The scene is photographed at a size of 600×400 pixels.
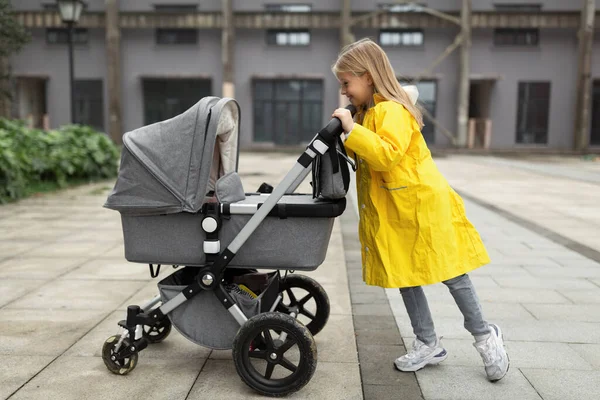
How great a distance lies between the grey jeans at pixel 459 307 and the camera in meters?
3.14

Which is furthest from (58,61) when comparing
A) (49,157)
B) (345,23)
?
(49,157)

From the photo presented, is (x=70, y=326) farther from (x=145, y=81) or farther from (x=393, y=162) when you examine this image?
(x=145, y=81)

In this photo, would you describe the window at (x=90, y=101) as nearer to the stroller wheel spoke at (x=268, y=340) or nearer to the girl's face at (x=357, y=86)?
the girl's face at (x=357, y=86)

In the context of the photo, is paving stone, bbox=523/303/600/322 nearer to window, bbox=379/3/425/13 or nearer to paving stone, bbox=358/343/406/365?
paving stone, bbox=358/343/406/365

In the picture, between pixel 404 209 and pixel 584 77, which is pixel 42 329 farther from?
pixel 584 77

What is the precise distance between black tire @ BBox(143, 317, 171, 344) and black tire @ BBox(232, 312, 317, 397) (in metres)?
0.78

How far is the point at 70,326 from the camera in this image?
3936mm

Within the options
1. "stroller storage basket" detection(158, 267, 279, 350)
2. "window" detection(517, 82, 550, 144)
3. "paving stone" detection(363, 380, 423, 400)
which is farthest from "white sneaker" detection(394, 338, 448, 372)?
"window" detection(517, 82, 550, 144)

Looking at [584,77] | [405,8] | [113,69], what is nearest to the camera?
[584,77]

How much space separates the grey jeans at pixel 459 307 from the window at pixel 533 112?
27.8 m

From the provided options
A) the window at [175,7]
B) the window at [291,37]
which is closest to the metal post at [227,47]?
the window at [291,37]

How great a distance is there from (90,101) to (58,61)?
233 centimetres

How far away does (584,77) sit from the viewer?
2798 cm

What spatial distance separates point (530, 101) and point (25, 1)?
24.6 meters
